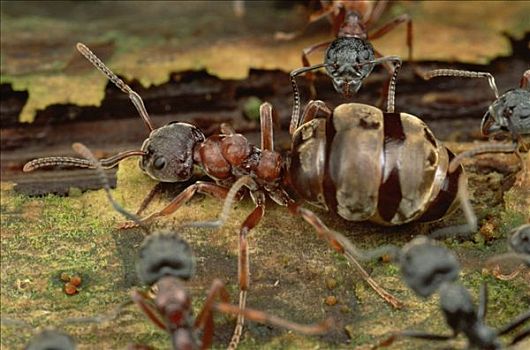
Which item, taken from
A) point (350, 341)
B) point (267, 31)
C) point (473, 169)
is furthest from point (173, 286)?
point (267, 31)

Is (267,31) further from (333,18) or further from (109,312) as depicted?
(109,312)

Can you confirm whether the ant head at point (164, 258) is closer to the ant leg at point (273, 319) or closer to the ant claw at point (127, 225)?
the ant leg at point (273, 319)

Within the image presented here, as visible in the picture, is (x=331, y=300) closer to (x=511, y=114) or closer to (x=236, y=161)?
(x=236, y=161)

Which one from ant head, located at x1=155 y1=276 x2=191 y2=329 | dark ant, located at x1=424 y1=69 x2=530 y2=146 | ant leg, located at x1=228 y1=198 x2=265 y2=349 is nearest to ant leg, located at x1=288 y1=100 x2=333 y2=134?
ant leg, located at x1=228 y1=198 x2=265 y2=349

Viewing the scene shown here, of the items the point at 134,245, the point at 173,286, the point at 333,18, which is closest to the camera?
the point at 173,286

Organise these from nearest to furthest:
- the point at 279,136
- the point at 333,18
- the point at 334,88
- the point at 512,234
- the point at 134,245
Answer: the point at 512,234 → the point at 134,245 → the point at 279,136 → the point at 334,88 → the point at 333,18

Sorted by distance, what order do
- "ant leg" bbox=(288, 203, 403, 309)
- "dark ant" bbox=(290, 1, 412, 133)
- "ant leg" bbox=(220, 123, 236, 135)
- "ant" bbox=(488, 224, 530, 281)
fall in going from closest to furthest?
1. "ant" bbox=(488, 224, 530, 281)
2. "ant leg" bbox=(288, 203, 403, 309)
3. "ant leg" bbox=(220, 123, 236, 135)
4. "dark ant" bbox=(290, 1, 412, 133)

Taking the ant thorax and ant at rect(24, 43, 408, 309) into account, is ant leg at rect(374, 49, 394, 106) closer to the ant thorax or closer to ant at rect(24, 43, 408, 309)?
ant at rect(24, 43, 408, 309)

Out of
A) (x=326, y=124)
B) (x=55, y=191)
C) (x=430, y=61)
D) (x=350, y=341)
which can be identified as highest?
(x=430, y=61)

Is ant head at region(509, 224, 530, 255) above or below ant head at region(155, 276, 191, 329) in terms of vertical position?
above
